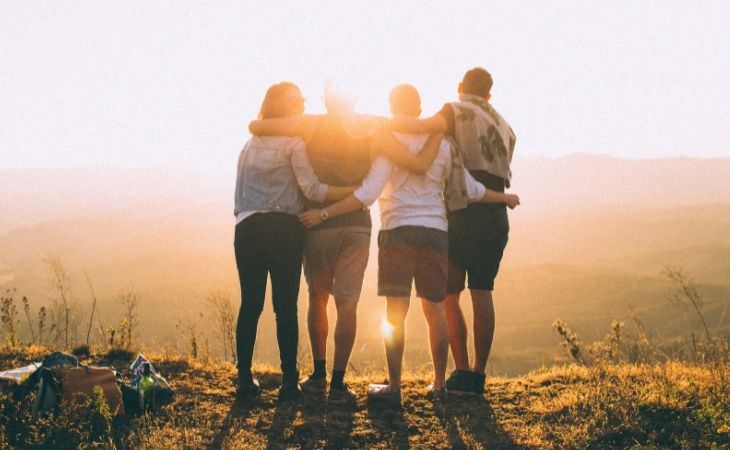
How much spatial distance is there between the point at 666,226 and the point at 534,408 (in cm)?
18206

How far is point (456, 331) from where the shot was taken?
5012 mm

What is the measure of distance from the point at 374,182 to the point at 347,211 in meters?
0.29

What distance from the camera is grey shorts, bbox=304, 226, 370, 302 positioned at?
15.2 feet

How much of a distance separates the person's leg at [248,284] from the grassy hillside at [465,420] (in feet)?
1.63

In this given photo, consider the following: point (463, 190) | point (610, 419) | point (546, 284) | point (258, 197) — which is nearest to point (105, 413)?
point (258, 197)

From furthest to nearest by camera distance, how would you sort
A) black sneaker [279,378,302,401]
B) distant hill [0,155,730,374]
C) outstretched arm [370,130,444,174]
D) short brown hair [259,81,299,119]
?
distant hill [0,155,730,374] < black sneaker [279,378,302,401] < short brown hair [259,81,299,119] < outstretched arm [370,130,444,174]

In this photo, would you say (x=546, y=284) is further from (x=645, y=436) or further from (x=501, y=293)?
(x=645, y=436)

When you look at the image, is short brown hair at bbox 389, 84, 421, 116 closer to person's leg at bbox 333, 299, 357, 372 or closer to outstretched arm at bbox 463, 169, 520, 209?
outstretched arm at bbox 463, 169, 520, 209

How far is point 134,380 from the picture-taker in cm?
459

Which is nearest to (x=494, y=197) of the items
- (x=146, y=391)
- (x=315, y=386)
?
(x=315, y=386)

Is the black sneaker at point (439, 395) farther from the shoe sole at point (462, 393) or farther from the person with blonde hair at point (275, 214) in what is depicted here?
the person with blonde hair at point (275, 214)

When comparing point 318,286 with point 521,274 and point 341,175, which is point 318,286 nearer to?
point 341,175

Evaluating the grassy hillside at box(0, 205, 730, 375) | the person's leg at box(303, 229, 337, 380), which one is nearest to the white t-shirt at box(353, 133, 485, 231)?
the person's leg at box(303, 229, 337, 380)

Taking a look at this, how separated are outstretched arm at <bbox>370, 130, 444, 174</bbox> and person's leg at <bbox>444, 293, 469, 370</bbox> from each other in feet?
3.85
